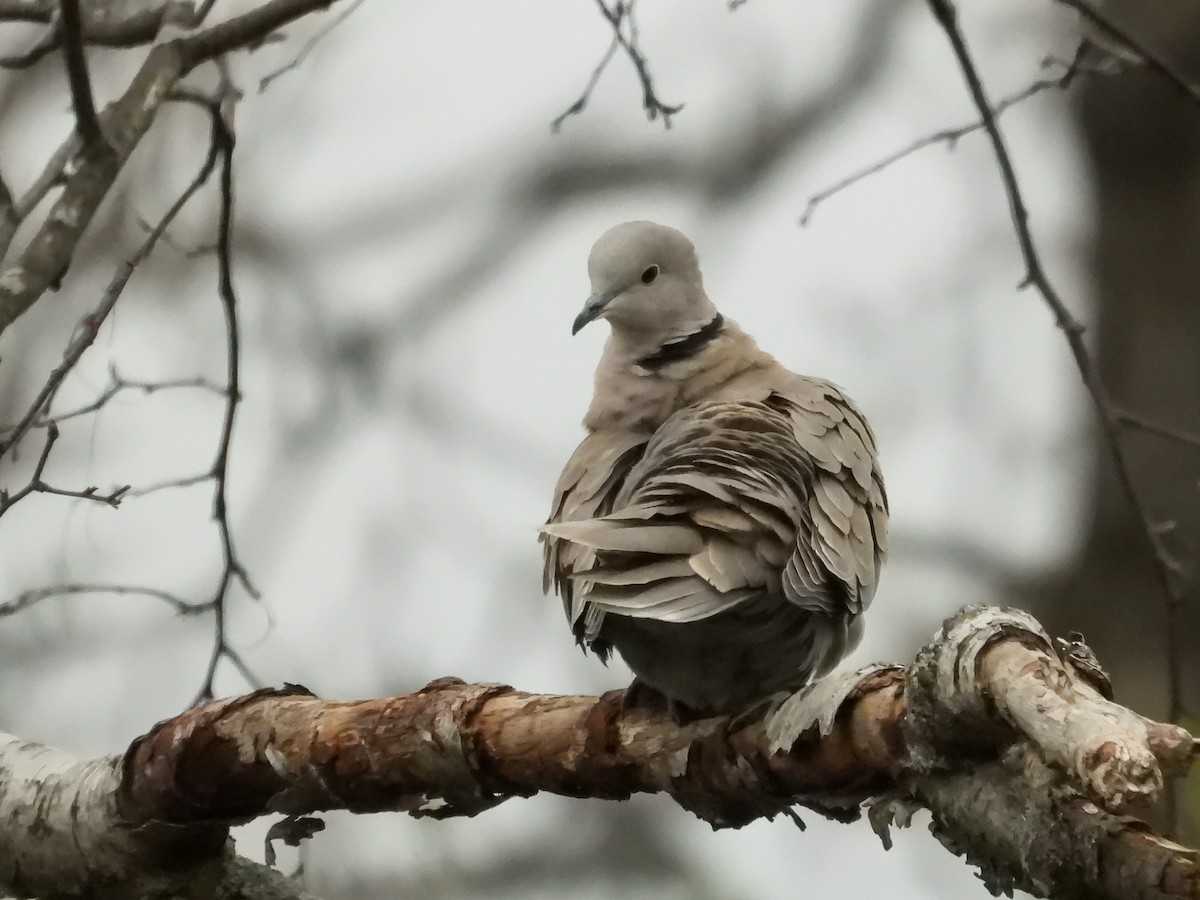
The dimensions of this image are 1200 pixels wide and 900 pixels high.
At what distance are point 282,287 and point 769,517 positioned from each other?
2.81 meters

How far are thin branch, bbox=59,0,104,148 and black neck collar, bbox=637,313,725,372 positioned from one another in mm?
792

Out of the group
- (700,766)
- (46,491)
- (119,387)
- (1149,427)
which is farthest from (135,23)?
(1149,427)

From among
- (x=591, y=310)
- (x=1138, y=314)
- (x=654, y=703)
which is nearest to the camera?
(x=654, y=703)

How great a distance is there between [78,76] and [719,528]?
881mm

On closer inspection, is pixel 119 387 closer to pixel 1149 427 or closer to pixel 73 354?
pixel 73 354

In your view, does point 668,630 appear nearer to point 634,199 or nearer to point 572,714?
point 572,714

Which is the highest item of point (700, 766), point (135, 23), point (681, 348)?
point (135, 23)

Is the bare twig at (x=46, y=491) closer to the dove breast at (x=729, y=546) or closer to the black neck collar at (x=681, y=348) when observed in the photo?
the dove breast at (x=729, y=546)

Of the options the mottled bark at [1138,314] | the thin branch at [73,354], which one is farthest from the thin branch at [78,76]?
the mottled bark at [1138,314]

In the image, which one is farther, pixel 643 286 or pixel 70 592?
pixel 643 286

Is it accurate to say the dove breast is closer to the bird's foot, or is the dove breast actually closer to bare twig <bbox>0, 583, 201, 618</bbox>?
the bird's foot

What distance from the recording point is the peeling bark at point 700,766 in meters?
0.82

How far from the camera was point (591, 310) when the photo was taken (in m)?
1.92

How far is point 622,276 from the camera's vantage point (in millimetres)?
1946
